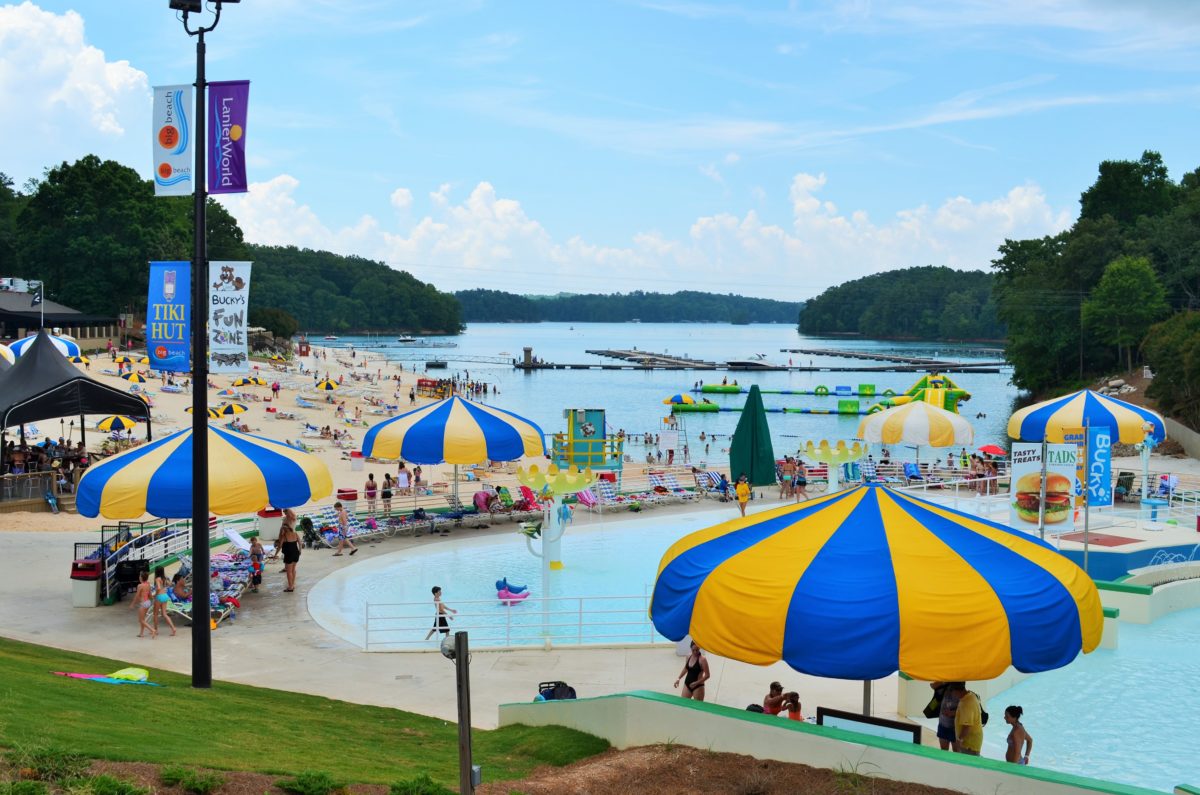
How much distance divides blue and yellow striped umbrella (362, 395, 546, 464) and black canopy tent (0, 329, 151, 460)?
18.8 ft

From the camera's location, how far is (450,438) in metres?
23.2

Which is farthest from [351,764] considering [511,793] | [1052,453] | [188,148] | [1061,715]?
[1052,453]

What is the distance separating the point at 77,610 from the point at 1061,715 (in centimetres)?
1424

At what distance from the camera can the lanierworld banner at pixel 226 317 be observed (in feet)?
40.6

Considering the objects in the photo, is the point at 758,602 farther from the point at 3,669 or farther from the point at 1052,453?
the point at 1052,453

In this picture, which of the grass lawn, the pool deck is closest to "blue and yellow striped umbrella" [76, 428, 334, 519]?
the pool deck

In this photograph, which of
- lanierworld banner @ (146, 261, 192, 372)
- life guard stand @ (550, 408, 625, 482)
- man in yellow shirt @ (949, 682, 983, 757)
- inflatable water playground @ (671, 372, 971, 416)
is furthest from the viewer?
inflatable water playground @ (671, 372, 971, 416)

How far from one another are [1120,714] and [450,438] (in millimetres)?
14336

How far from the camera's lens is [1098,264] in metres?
75.5

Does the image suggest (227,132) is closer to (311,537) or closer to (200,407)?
(200,407)

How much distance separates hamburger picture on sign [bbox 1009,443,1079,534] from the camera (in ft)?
60.8

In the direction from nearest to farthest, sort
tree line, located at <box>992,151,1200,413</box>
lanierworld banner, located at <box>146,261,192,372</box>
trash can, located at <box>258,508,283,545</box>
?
lanierworld banner, located at <box>146,261,192,372</box> → trash can, located at <box>258,508,283,545</box> → tree line, located at <box>992,151,1200,413</box>

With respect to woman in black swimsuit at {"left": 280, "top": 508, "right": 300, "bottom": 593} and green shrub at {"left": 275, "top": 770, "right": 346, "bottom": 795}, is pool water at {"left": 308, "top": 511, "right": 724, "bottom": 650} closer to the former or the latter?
woman in black swimsuit at {"left": 280, "top": 508, "right": 300, "bottom": 593}

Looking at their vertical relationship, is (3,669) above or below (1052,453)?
below
